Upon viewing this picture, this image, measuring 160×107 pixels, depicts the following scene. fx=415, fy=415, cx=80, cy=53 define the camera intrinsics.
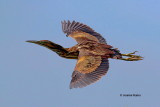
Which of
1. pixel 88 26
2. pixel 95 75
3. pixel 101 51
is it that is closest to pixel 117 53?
pixel 101 51

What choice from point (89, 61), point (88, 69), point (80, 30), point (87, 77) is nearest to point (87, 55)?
point (89, 61)

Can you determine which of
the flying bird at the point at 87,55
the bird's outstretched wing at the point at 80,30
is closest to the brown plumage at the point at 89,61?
the flying bird at the point at 87,55

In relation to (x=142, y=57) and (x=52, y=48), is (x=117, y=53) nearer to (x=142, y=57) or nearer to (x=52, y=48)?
(x=142, y=57)

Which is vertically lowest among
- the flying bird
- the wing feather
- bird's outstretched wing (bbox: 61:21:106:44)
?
the wing feather

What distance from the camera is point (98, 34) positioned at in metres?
10.6

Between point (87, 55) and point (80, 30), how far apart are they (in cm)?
236

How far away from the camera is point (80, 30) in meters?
10.9

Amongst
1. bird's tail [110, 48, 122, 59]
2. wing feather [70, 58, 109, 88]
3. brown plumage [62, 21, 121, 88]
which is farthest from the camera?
bird's tail [110, 48, 122, 59]

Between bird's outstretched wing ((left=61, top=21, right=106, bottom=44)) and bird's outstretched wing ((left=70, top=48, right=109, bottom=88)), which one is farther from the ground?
bird's outstretched wing ((left=61, top=21, right=106, bottom=44))

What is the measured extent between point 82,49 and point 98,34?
1.73m

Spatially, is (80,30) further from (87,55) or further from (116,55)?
(87,55)

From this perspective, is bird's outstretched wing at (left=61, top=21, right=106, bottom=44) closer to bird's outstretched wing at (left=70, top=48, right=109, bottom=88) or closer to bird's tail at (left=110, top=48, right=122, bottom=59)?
bird's tail at (left=110, top=48, right=122, bottom=59)

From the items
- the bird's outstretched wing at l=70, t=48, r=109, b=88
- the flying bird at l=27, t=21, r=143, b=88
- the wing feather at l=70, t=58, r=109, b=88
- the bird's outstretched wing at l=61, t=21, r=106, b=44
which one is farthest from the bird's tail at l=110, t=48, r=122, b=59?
the bird's outstretched wing at l=61, t=21, r=106, b=44

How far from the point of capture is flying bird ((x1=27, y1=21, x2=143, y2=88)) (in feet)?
26.7
